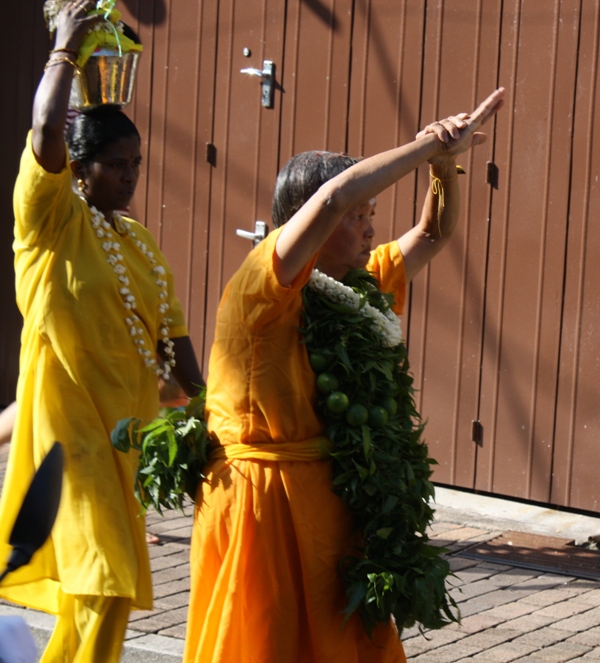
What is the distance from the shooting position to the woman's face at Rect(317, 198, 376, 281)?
312 cm

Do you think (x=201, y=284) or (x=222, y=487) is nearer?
→ (x=222, y=487)

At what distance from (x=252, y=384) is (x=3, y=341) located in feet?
18.8

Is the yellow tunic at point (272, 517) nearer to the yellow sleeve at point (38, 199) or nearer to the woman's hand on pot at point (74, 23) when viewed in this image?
the yellow sleeve at point (38, 199)

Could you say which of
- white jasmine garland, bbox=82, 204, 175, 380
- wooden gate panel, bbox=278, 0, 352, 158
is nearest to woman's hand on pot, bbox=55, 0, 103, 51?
white jasmine garland, bbox=82, 204, 175, 380

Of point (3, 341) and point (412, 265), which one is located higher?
point (412, 265)

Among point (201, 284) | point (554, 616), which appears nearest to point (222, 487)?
point (554, 616)

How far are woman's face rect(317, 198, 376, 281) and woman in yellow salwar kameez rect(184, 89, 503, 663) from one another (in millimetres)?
10

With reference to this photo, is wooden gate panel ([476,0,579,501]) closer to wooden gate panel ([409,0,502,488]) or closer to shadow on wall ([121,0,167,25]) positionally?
wooden gate panel ([409,0,502,488])

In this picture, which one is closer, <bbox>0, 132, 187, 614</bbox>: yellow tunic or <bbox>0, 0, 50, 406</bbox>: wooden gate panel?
<bbox>0, 132, 187, 614</bbox>: yellow tunic

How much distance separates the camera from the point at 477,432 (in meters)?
6.58

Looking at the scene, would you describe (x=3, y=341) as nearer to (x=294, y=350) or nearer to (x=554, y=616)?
(x=554, y=616)

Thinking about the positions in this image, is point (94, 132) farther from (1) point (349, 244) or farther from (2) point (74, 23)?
(1) point (349, 244)

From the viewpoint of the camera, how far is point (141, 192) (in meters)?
7.80

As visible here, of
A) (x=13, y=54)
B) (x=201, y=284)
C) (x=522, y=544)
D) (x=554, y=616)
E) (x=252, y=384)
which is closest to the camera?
(x=252, y=384)
